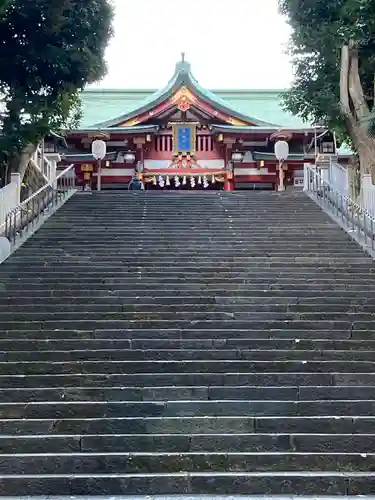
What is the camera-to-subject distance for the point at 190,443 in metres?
5.76

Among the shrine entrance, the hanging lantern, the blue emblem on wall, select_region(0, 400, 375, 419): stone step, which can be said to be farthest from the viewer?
the shrine entrance

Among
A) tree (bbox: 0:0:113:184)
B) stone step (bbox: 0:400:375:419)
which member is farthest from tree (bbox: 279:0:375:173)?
stone step (bbox: 0:400:375:419)

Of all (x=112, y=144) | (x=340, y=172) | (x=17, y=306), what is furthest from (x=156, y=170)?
(x=17, y=306)

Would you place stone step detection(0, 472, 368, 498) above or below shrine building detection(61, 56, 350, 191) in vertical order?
below

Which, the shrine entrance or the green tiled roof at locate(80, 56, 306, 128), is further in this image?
the shrine entrance

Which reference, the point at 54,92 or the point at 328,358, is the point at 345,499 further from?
the point at 54,92

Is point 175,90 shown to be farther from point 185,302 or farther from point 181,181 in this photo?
point 185,302

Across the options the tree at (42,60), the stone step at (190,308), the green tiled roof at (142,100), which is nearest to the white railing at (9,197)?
the tree at (42,60)

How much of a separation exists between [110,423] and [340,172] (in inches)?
472

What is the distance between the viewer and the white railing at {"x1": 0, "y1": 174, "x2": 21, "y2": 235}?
12219mm

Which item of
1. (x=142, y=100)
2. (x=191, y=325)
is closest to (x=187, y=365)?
(x=191, y=325)

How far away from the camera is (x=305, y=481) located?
5.23m

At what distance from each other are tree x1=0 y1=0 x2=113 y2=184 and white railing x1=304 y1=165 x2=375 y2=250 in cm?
637

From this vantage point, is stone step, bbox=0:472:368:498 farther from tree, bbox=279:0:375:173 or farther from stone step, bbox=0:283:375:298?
tree, bbox=279:0:375:173
